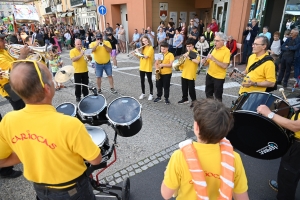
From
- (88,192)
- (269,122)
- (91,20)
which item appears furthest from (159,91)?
(91,20)

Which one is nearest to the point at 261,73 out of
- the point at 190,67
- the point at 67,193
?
the point at 190,67

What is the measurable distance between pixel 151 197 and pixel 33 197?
164cm

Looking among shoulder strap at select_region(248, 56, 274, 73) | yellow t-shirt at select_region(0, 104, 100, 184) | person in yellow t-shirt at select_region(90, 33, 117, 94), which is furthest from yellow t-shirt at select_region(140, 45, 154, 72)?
yellow t-shirt at select_region(0, 104, 100, 184)

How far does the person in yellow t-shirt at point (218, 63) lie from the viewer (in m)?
4.30

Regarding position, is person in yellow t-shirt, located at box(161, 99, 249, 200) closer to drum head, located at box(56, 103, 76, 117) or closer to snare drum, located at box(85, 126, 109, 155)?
snare drum, located at box(85, 126, 109, 155)

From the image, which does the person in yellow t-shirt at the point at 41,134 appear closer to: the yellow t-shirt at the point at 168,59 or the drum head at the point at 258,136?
the drum head at the point at 258,136

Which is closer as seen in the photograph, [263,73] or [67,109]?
[67,109]

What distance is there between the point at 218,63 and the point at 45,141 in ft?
12.7

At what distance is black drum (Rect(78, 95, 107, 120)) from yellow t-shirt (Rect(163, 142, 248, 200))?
1.24m

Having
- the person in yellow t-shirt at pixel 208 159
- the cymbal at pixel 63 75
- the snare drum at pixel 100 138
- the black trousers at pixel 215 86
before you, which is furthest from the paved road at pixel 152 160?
the person in yellow t-shirt at pixel 208 159

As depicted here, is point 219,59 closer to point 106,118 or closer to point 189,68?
point 189,68

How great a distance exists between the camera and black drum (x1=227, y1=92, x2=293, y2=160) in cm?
207

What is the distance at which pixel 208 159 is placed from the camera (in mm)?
1302

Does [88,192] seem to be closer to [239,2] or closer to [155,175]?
[155,175]
